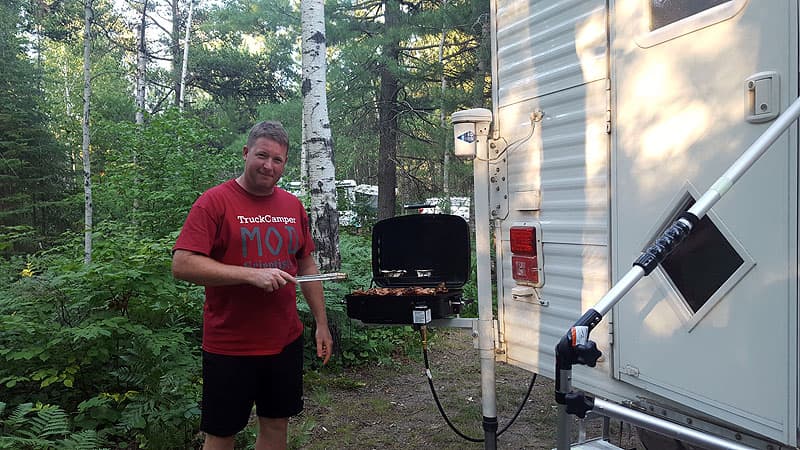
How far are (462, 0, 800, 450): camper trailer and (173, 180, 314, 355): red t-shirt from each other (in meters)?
1.12

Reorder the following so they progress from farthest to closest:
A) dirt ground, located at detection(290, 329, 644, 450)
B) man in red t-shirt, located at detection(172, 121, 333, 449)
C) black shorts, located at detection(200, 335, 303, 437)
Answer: dirt ground, located at detection(290, 329, 644, 450) → black shorts, located at detection(200, 335, 303, 437) → man in red t-shirt, located at detection(172, 121, 333, 449)

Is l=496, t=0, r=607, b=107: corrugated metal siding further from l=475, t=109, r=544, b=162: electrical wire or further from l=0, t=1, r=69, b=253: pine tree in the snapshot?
l=0, t=1, r=69, b=253: pine tree

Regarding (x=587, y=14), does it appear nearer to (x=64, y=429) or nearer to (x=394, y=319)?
(x=394, y=319)

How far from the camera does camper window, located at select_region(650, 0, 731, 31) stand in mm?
1895

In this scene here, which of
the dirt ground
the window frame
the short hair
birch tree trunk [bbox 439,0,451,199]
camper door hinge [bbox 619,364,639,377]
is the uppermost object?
birch tree trunk [bbox 439,0,451,199]

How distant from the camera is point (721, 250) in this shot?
1.82 metres

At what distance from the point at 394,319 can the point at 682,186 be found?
70.5 inches

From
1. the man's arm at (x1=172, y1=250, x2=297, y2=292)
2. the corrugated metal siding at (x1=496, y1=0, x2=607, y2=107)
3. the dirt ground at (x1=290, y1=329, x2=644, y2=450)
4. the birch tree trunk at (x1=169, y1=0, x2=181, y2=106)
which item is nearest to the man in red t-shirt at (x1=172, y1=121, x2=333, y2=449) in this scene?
the man's arm at (x1=172, y1=250, x2=297, y2=292)

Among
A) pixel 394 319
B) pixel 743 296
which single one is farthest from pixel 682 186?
pixel 394 319

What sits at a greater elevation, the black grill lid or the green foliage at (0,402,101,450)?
the black grill lid

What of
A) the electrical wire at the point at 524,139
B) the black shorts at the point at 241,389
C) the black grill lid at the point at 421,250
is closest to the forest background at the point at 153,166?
the black shorts at the point at 241,389

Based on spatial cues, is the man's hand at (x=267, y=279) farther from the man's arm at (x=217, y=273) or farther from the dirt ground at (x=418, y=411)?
the dirt ground at (x=418, y=411)

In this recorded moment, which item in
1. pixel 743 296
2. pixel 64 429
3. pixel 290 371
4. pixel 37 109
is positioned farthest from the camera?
pixel 37 109

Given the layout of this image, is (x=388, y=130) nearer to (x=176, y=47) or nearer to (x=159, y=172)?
(x=159, y=172)
